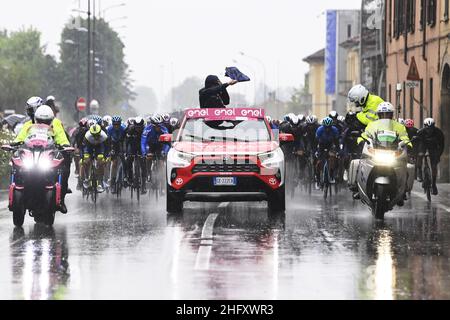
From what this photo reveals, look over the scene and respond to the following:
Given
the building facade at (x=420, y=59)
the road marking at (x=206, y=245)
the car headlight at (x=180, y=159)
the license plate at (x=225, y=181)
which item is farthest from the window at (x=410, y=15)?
the road marking at (x=206, y=245)

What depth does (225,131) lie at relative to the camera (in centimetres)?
2128

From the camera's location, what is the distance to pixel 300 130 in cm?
Result: 2920

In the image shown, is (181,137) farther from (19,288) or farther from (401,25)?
(401,25)

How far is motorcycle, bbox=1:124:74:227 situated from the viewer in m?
18.0

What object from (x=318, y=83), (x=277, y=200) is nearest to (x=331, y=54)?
(x=318, y=83)

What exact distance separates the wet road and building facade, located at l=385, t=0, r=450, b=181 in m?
15.4

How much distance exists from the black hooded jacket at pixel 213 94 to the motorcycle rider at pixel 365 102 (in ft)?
16.5

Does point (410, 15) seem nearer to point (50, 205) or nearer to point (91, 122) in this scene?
point (91, 122)

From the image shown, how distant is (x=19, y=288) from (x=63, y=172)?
28.7ft

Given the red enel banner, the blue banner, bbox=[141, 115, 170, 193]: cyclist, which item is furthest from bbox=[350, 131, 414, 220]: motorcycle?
the blue banner

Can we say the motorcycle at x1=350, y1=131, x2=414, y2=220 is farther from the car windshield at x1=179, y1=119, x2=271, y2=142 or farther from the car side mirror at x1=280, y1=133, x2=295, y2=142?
the car windshield at x1=179, y1=119, x2=271, y2=142

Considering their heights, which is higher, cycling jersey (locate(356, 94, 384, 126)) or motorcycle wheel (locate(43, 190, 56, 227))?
cycling jersey (locate(356, 94, 384, 126))
